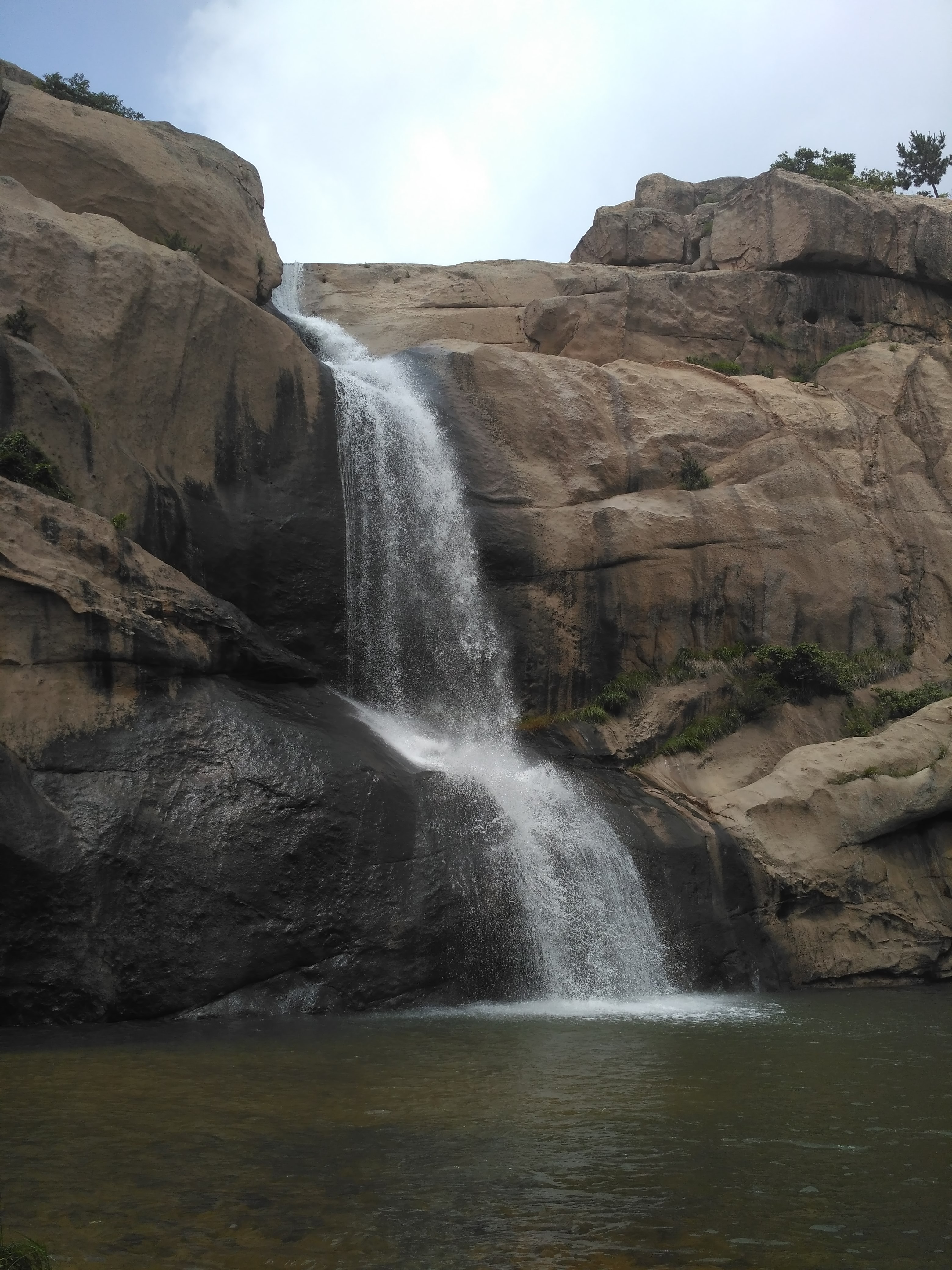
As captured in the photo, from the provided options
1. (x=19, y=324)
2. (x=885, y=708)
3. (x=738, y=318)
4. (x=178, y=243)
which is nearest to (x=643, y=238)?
(x=738, y=318)

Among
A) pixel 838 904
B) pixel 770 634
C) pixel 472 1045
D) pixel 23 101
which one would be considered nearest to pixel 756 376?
pixel 770 634

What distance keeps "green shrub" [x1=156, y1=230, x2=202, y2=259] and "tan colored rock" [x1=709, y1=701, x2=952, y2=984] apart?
16.8 meters

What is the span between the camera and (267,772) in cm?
1656

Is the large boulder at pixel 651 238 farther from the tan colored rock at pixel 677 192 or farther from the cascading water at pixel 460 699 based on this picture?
the cascading water at pixel 460 699

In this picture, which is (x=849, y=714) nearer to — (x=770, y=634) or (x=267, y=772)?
(x=770, y=634)

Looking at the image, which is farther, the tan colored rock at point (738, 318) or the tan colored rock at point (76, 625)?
the tan colored rock at point (738, 318)

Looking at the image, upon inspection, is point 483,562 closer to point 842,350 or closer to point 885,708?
point 885,708

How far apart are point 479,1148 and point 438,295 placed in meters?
29.8

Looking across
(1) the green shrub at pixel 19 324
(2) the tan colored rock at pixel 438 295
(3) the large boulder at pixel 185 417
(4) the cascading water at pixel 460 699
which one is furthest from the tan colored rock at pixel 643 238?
(1) the green shrub at pixel 19 324

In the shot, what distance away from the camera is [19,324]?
2019cm

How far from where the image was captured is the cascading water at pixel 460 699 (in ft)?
57.8

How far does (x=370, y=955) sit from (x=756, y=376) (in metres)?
20.3

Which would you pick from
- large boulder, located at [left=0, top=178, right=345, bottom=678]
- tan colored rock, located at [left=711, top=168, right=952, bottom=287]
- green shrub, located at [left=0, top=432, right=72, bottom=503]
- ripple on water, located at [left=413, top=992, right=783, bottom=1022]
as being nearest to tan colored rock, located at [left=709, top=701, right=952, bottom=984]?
ripple on water, located at [left=413, top=992, right=783, bottom=1022]

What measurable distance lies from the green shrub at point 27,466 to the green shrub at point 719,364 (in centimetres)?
1880
